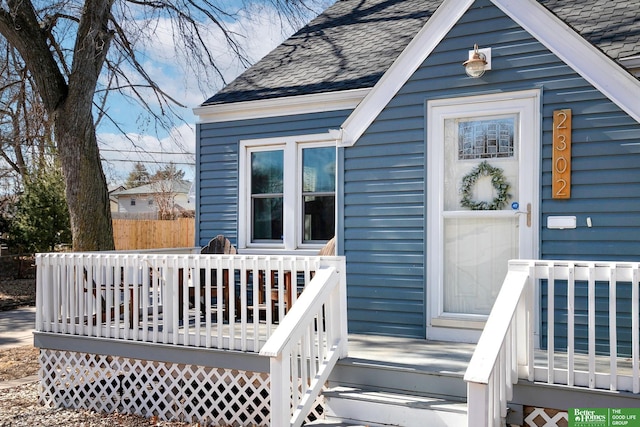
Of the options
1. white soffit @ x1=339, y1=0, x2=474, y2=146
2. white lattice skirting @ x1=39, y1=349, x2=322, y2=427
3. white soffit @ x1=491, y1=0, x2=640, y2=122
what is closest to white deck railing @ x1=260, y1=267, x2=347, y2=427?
white lattice skirting @ x1=39, y1=349, x2=322, y2=427

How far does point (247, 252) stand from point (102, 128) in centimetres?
1106

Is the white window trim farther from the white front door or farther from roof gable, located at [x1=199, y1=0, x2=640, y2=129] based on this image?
the white front door

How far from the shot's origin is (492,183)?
5570 mm

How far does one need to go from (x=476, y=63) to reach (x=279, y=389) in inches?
133

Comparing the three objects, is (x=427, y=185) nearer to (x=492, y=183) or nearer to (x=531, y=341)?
(x=492, y=183)

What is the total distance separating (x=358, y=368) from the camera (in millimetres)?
4805

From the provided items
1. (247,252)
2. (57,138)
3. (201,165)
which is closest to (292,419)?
(247,252)

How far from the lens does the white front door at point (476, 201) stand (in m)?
5.38

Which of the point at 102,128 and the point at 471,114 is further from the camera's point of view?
the point at 102,128

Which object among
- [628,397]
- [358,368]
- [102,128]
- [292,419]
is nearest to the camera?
[628,397]

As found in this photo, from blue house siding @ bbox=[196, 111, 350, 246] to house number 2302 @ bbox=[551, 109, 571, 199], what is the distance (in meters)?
3.55

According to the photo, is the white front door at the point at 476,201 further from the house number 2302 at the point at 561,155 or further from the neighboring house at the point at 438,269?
the house number 2302 at the point at 561,155

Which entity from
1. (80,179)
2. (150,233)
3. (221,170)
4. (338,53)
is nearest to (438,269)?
(221,170)

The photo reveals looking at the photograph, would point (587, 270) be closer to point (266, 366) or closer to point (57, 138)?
point (266, 366)
